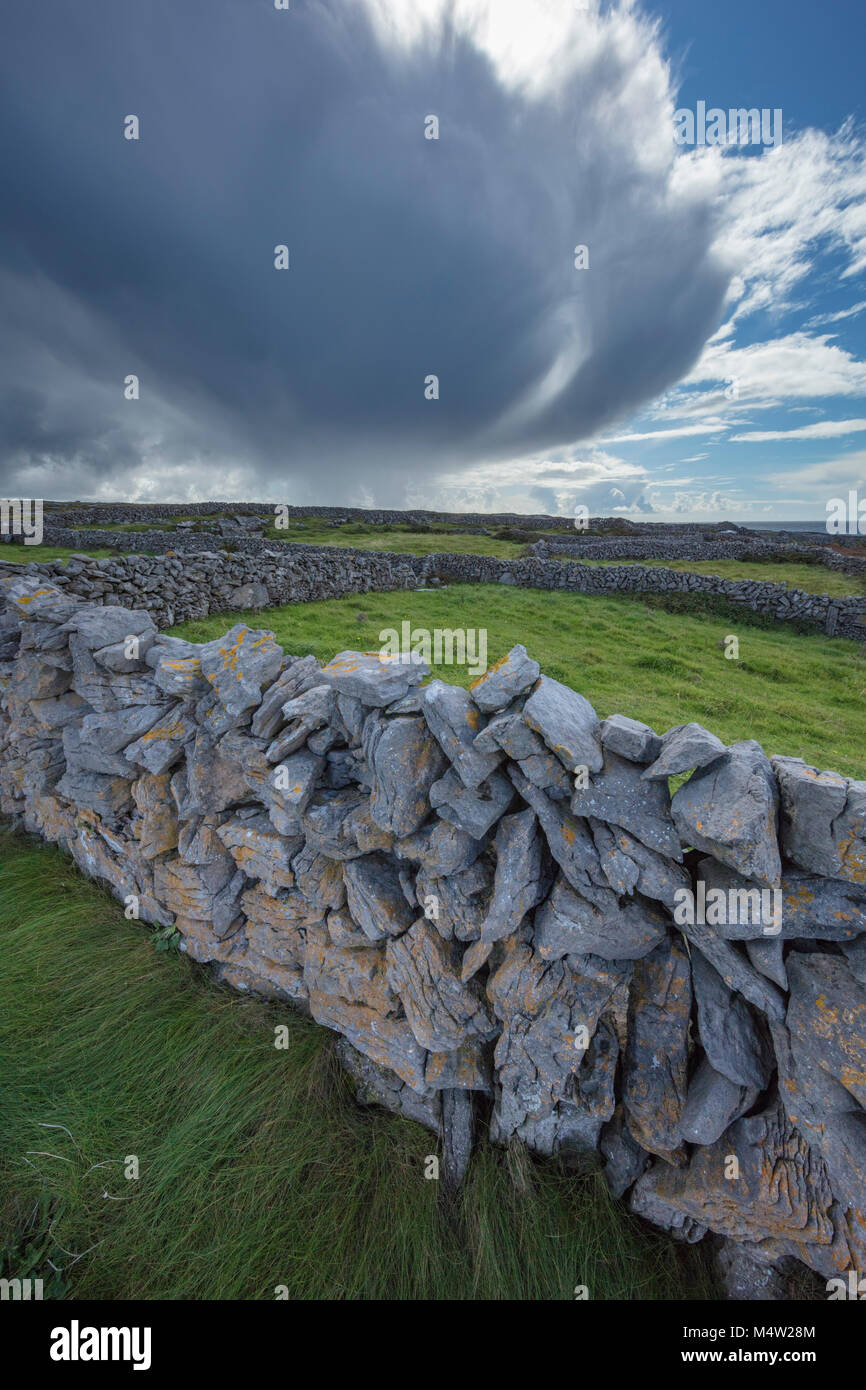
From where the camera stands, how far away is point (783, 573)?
97.9ft

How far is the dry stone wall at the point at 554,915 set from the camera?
128 inches

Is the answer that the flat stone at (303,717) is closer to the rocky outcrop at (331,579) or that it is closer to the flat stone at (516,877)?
the flat stone at (516,877)

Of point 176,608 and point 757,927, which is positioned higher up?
point 176,608

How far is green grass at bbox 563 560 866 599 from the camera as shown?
82.8ft

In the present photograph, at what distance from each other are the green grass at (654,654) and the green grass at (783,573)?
6.95m

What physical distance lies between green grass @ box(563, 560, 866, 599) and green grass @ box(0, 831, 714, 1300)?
24862mm

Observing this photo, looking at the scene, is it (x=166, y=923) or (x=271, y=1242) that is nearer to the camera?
(x=271, y=1242)

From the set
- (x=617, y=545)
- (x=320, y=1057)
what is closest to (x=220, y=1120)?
(x=320, y=1057)

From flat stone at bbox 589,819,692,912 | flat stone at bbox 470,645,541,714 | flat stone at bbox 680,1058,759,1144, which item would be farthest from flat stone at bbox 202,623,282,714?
flat stone at bbox 680,1058,759,1144

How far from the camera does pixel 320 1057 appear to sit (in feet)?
18.2

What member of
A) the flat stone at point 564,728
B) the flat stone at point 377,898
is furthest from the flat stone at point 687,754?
the flat stone at point 377,898
